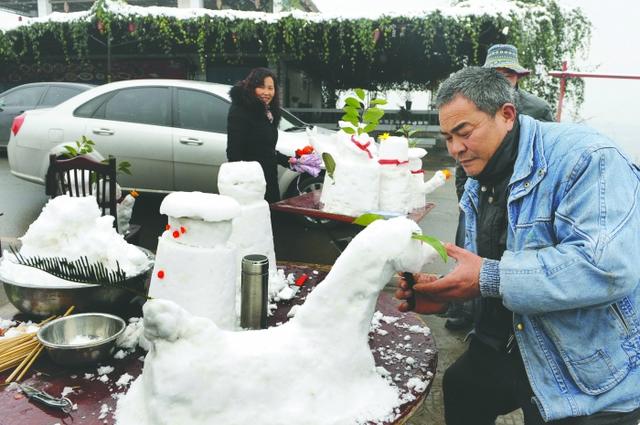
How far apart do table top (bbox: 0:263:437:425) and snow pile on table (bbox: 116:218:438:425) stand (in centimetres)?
6

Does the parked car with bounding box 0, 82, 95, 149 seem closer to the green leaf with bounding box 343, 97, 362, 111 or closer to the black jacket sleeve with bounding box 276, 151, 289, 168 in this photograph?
the black jacket sleeve with bounding box 276, 151, 289, 168

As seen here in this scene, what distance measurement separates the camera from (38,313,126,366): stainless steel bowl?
133 centimetres

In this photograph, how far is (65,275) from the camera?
4.20 ft

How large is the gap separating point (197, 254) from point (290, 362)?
431mm

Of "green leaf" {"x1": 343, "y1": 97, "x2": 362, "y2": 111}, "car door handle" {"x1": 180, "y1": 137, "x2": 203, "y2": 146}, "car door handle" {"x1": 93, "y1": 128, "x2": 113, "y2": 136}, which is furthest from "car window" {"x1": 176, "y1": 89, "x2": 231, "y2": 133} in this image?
"green leaf" {"x1": 343, "y1": 97, "x2": 362, "y2": 111}

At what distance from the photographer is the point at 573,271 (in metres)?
1.18

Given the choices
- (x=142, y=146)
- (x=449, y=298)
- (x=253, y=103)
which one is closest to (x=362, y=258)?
(x=449, y=298)

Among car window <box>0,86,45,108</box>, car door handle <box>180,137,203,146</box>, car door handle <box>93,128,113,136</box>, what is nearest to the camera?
car door handle <box>180,137,203,146</box>

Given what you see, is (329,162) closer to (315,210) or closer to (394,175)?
(315,210)

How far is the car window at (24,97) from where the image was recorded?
8672 mm

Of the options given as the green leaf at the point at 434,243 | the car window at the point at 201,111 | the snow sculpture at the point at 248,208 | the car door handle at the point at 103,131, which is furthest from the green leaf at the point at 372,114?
the car door handle at the point at 103,131

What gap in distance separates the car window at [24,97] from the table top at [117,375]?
8.81 meters

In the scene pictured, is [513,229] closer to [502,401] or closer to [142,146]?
[502,401]

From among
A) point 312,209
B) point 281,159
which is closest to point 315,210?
point 312,209
